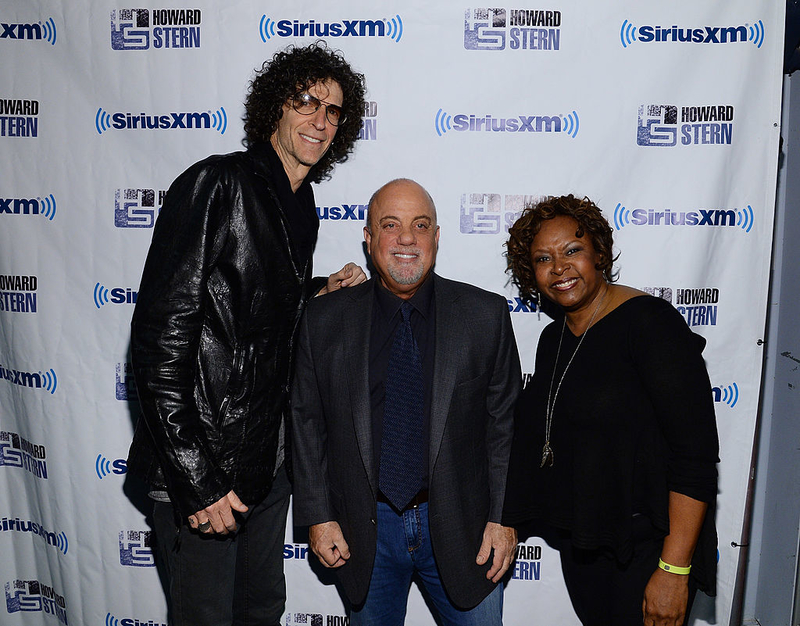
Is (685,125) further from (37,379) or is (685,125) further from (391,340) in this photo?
(37,379)

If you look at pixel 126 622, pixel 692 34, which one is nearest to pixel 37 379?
pixel 126 622

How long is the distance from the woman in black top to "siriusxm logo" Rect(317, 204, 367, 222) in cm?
81

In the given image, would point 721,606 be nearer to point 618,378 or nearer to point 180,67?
point 618,378

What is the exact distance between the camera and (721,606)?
2518 mm

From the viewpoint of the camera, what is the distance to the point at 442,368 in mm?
1804

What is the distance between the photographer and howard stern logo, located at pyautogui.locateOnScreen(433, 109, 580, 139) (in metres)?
2.37

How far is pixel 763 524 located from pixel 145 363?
2.65 meters

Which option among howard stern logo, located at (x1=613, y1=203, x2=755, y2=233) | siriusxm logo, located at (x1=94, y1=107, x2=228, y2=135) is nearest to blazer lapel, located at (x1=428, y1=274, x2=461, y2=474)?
howard stern logo, located at (x1=613, y1=203, x2=755, y2=233)

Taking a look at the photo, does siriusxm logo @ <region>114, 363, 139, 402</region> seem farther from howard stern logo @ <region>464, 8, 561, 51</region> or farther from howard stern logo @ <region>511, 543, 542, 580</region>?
howard stern logo @ <region>464, 8, 561, 51</region>

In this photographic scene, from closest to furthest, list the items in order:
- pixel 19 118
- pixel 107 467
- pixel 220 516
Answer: pixel 220 516 → pixel 19 118 → pixel 107 467

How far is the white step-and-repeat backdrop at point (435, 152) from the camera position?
7.66 ft

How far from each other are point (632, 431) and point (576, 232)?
62 cm

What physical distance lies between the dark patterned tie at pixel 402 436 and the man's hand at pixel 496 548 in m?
0.27

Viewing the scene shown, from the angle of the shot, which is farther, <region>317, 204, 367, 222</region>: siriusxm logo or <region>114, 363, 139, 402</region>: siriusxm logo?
<region>114, 363, 139, 402</region>: siriusxm logo
